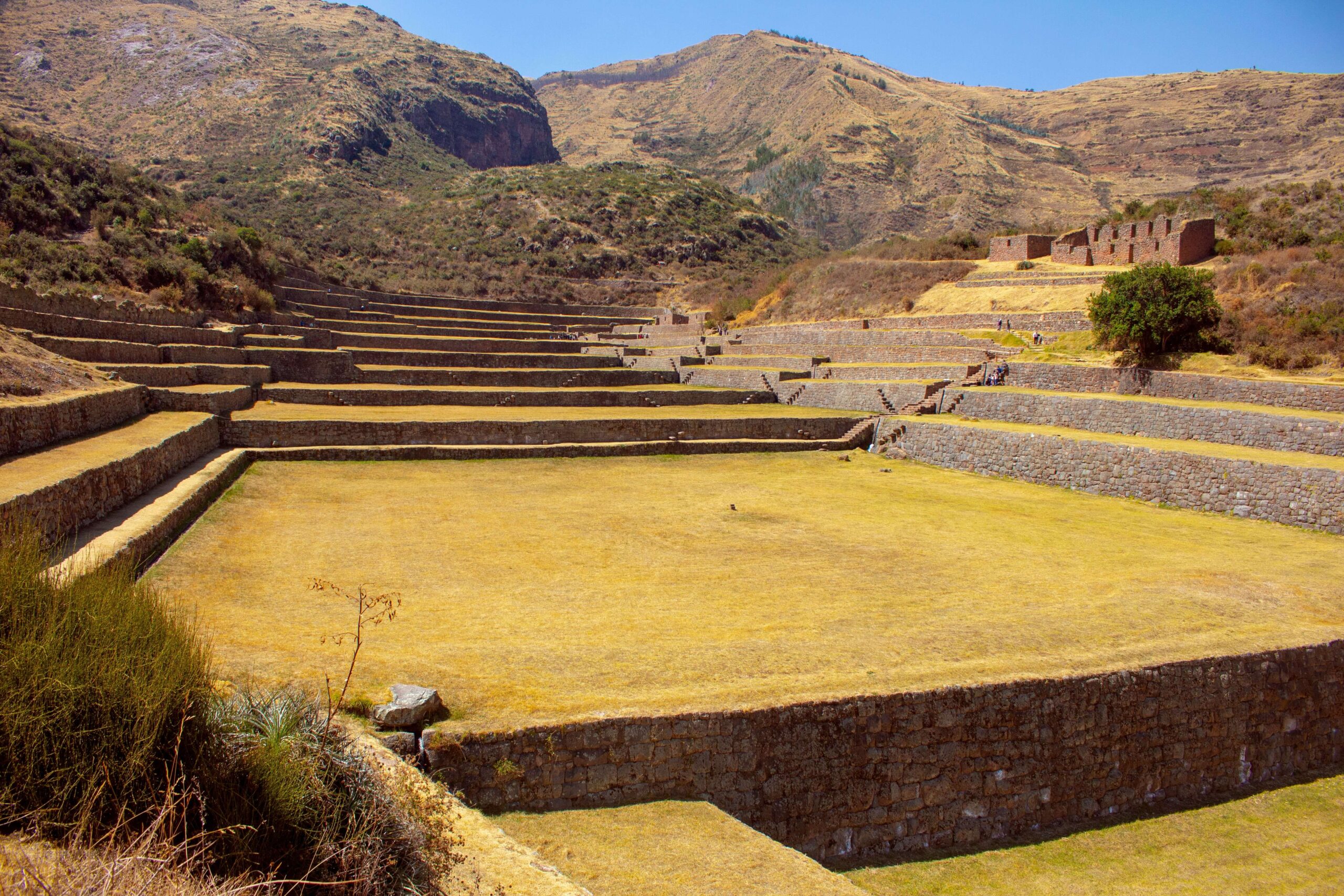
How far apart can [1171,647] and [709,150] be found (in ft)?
365

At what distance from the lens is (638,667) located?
6.41 meters

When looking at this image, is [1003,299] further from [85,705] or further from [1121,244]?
[85,705]

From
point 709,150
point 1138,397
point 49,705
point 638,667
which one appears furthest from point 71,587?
point 709,150

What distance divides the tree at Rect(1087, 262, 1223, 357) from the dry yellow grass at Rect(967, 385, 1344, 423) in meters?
2.05

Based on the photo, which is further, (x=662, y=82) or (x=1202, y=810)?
(x=662, y=82)

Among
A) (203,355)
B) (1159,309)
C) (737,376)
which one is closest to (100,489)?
(203,355)

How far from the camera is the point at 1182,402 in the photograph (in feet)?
60.3

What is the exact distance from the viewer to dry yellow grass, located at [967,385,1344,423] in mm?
16141

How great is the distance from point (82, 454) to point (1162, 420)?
19517 millimetres

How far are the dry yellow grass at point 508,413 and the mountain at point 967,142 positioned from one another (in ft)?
168

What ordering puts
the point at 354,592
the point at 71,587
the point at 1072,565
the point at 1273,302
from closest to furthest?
the point at 71,587 → the point at 354,592 → the point at 1072,565 → the point at 1273,302

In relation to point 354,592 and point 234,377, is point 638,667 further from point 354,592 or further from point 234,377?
point 234,377

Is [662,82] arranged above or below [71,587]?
above

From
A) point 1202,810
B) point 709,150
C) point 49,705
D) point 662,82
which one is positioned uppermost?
point 662,82
